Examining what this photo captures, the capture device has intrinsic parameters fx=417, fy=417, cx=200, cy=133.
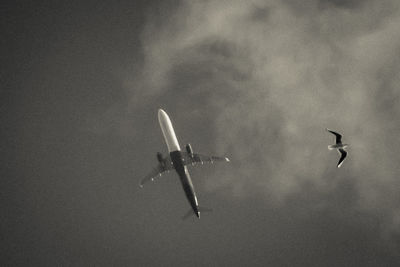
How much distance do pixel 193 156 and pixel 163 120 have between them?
13.6 m

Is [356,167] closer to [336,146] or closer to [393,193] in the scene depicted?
[393,193]

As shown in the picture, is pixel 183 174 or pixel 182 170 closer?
pixel 182 170

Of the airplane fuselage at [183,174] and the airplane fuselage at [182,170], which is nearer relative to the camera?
the airplane fuselage at [182,170]

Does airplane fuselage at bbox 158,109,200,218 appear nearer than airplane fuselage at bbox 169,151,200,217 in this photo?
Yes

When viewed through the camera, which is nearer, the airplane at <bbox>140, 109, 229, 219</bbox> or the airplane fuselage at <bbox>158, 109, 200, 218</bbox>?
the airplane fuselage at <bbox>158, 109, 200, 218</bbox>

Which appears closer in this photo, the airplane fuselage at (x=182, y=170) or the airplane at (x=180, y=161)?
the airplane fuselage at (x=182, y=170)

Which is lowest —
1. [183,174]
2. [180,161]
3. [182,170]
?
[183,174]

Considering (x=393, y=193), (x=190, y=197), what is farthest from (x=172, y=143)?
(x=393, y=193)

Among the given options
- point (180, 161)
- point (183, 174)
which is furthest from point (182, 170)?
point (180, 161)

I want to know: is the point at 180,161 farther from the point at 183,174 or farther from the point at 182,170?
the point at 183,174

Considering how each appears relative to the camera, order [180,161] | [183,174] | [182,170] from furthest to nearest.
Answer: [183,174]
[182,170]
[180,161]

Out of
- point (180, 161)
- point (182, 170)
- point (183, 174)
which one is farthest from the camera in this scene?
point (183, 174)

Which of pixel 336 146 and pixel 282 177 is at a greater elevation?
pixel 282 177

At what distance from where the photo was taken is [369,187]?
7835 inches
